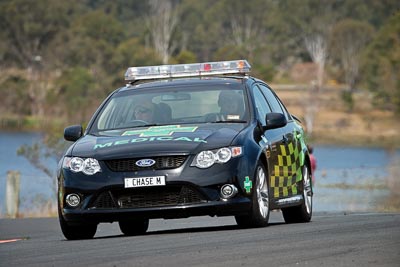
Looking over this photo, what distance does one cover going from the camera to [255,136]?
11.0 m

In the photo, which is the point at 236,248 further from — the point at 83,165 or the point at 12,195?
the point at 12,195

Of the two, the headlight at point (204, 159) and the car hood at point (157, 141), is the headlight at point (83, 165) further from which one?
the headlight at point (204, 159)

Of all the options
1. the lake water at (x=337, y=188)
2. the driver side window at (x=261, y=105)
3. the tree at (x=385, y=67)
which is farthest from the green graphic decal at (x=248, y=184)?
the tree at (x=385, y=67)

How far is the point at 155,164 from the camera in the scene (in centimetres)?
1027

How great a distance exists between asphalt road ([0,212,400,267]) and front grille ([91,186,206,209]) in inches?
11.0

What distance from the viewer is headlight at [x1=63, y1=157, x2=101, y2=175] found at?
1039 cm

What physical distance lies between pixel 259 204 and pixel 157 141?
3.47 feet

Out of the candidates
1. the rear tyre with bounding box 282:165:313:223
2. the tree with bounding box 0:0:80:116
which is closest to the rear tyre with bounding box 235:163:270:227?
the rear tyre with bounding box 282:165:313:223

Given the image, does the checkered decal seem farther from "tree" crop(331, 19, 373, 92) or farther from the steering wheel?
"tree" crop(331, 19, 373, 92)

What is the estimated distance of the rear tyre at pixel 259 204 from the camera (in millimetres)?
10558

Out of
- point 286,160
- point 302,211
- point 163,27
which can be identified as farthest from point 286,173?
point 163,27

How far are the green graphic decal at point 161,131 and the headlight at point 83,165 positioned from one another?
587 millimetres

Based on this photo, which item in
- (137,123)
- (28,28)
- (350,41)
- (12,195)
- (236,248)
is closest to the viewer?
(236,248)

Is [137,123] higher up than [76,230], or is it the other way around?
[137,123]
